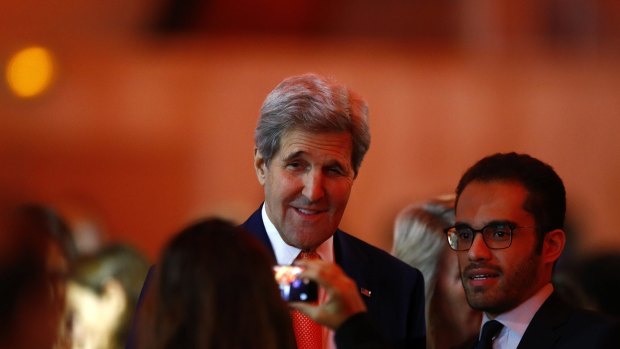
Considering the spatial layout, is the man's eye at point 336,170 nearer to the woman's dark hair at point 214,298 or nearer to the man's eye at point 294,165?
the man's eye at point 294,165

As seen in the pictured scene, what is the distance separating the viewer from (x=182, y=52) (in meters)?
10.6

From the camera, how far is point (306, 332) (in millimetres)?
3809

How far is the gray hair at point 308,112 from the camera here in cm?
380

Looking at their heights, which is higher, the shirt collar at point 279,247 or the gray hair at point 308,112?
the gray hair at point 308,112

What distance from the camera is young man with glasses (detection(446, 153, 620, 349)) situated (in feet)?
12.4

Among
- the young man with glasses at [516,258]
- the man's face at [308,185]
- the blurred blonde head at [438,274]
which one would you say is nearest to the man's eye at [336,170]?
the man's face at [308,185]

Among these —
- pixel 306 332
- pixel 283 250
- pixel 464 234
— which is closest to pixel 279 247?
pixel 283 250

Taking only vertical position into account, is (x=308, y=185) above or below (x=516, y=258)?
above

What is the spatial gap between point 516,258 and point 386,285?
44cm

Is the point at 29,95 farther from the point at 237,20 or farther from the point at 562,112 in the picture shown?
the point at 562,112

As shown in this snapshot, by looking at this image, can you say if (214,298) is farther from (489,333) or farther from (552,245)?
(552,245)

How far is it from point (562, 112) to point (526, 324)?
22.6 feet

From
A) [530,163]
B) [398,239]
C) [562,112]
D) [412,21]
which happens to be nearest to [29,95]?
[412,21]

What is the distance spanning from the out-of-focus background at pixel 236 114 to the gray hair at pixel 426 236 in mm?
5246
